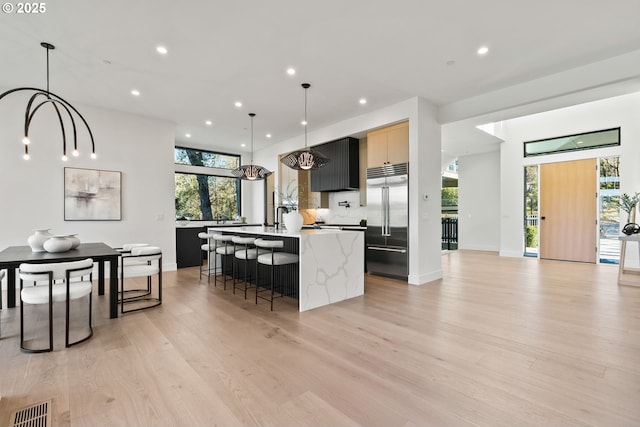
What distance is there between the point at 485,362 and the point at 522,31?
11.0 ft

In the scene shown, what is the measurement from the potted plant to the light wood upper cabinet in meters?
4.53

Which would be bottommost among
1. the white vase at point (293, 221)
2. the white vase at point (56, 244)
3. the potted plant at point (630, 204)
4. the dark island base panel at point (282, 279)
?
the dark island base panel at point (282, 279)

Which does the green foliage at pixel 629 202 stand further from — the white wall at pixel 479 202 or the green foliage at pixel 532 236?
the white wall at pixel 479 202

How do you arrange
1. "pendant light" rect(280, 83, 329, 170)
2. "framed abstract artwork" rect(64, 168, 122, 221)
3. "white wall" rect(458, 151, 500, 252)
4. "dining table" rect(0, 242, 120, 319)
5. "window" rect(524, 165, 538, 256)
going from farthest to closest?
"white wall" rect(458, 151, 500, 252) → "window" rect(524, 165, 538, 256) → "framed abstract artwork" rect(64, 168, 122, 221) → "pendant light" rect(280, 83, 329, 170) → "dining table" rect(0, 242, 120, 319)

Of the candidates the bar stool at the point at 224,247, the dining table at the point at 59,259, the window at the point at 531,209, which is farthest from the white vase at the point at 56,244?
the window at the point at 531,209

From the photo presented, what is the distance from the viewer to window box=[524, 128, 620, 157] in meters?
6.45

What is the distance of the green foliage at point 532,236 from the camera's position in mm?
7671

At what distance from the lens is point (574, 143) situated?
6980 mm

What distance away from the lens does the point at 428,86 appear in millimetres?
4539

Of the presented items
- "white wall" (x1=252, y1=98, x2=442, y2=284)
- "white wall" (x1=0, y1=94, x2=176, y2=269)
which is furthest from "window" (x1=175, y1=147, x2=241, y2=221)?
"white wall" (x1=252, y1=98, x2=442, y2=284)

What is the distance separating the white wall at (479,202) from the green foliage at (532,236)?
100cm

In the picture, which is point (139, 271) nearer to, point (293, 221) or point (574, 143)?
point (293, 221)

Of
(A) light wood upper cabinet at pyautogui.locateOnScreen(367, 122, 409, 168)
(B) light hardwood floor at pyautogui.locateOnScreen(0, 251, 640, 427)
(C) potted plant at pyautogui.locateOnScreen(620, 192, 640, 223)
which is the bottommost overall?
(B) light hardwood floor at pyautogui.locateOnScreen(0, 251, 640, 427)

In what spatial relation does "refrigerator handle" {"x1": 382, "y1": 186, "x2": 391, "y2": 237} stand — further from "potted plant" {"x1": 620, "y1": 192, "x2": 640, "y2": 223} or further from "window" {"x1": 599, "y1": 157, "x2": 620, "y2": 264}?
"window" {"x1": 599, "y1": 157, "x2": 620, "y2": 264}
